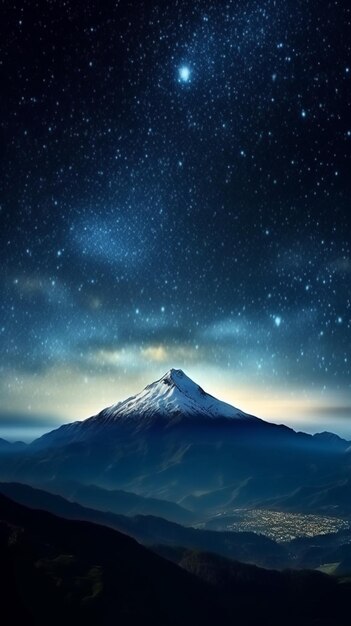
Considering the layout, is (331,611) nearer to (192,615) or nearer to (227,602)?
(227,602)

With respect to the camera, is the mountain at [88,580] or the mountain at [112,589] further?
the mountain at [112,589]

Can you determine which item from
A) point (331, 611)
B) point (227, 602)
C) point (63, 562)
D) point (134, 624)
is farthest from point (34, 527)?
point (331, 611)

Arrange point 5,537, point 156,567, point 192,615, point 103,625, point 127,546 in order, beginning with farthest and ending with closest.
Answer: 1. point 127,546
2. point 156,567
3. point 192,615
4. point 5,537
5. point 103,625

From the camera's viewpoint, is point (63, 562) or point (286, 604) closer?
point (63, 562)

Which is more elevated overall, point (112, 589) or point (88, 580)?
point (88, 580)

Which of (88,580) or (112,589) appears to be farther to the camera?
(112,589)

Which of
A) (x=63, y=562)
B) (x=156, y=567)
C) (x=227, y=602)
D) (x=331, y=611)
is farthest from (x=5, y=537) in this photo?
(x=331, y=611)

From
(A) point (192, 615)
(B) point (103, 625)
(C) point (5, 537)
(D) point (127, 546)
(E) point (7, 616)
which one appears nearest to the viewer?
(E) point (7, 616)

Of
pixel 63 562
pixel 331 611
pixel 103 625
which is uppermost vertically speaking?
pixel 63 562

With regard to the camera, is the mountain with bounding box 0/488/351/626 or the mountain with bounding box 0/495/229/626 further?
the mountain with bounding box 0/488/351/626

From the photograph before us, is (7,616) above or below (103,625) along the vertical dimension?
above
